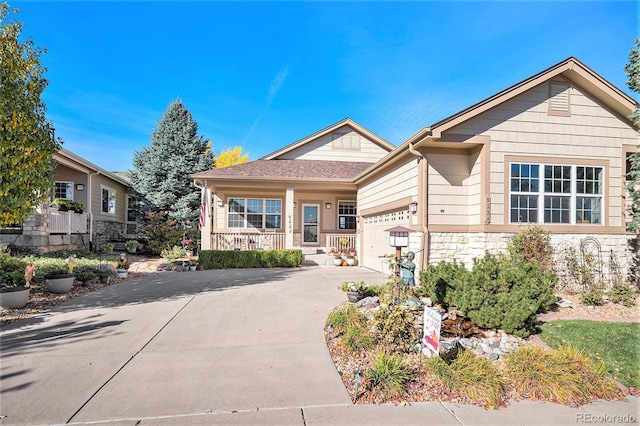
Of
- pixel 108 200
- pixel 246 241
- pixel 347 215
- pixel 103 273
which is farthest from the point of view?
pixel 108 200

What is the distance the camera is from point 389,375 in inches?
131

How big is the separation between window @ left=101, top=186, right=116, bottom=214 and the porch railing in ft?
33.1

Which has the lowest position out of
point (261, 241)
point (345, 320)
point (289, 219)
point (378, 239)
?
point (345, 320)

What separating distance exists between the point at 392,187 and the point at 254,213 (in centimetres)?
799

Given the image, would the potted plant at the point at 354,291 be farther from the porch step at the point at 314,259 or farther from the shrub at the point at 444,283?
the porch step at the point at 314,259

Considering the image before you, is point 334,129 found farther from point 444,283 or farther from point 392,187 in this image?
point 444,283

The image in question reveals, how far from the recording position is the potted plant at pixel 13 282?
608 centimetres

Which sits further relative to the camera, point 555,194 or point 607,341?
point 555,194

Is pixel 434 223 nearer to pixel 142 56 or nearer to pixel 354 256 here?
pixel 354 256

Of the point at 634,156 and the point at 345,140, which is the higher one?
the point at 345,140

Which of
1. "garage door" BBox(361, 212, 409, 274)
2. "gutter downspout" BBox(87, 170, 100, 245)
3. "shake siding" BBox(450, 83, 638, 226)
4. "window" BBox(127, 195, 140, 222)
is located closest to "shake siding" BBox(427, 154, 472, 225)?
"shake siding" BBox(450, 83, 638, 226)

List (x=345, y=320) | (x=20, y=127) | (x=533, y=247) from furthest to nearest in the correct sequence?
(x=533, y=247) < (x=20, y=127) < (x=345, y=320)

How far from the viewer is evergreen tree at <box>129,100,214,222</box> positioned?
1872 cm

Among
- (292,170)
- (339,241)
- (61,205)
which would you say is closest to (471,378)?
(339,241)
